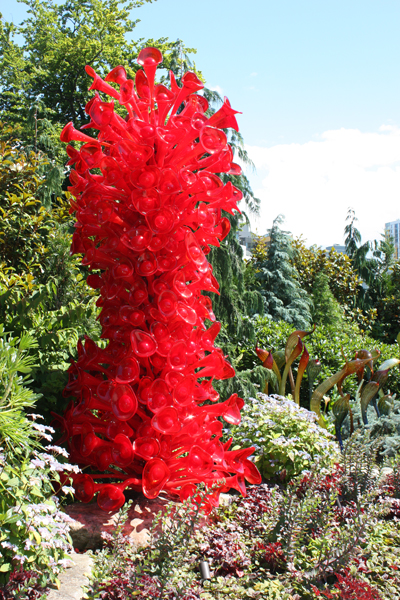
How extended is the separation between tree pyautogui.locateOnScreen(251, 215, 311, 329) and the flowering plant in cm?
742

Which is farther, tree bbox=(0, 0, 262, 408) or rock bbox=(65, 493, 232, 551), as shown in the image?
tree bbox=(0, 0, 262, 408)

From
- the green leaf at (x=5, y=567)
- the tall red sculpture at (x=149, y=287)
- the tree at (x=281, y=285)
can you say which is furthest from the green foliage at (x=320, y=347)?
the green leaf at (x=5, y=567)

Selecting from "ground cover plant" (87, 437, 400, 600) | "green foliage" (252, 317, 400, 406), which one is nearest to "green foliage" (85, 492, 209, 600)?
"ground cover plant" (87, 437, 400, 600)

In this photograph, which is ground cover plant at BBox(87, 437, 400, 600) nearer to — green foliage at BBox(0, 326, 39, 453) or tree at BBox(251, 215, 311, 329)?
green foliage at BBox(0, 326, 39, 453)

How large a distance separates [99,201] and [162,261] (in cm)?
52

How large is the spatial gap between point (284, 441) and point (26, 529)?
2.35m

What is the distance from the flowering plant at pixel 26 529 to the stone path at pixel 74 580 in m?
0.09

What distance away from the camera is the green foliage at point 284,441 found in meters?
3.65

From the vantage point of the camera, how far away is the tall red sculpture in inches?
100

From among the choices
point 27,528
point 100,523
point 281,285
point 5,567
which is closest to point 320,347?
point 281,285

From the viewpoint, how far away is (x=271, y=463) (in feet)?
12.2

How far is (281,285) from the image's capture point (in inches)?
387

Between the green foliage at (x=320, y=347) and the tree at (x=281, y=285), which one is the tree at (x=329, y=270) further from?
the green foliage at (x=320, y=347)

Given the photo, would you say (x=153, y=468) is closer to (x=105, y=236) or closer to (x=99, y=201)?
(x=105, y=236)
